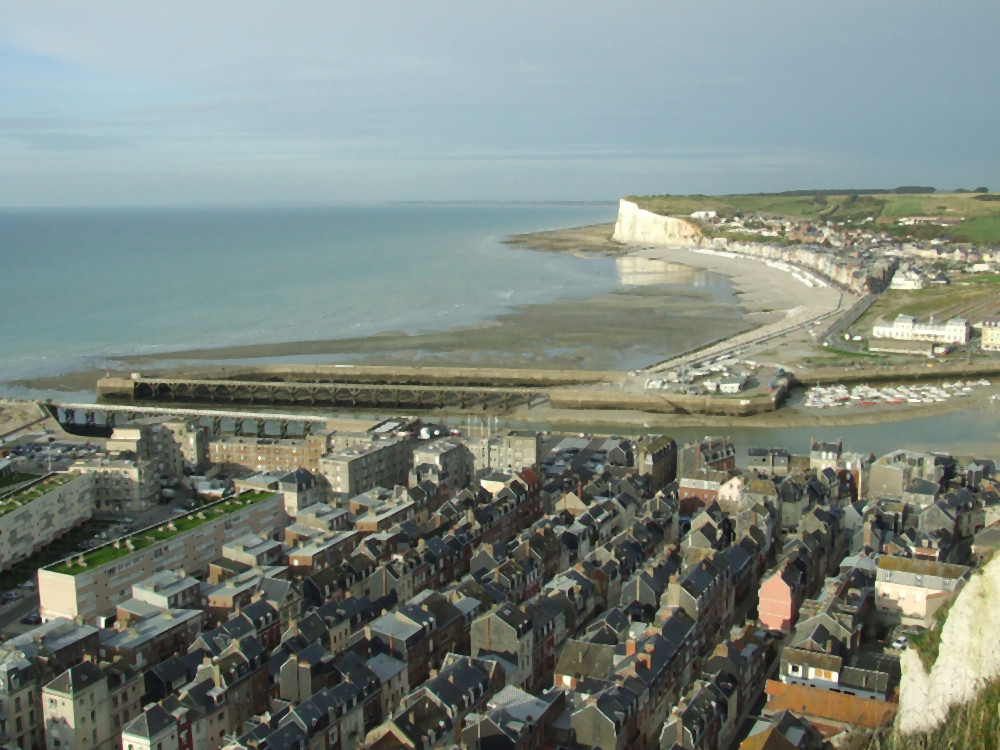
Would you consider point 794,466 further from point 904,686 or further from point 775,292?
point 775,292

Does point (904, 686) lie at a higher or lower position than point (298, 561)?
higher


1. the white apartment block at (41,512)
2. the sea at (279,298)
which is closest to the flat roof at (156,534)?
the white apartment block at (41,512)

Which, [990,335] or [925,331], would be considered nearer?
[990,335]

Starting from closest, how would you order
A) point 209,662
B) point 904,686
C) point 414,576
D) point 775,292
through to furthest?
1. point 904,686
2. point 209,662
3. point 414,576
4. point 775,292

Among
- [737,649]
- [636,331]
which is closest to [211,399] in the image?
[636,331]

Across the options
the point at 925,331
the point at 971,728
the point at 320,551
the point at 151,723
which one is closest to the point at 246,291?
the point at 925,331

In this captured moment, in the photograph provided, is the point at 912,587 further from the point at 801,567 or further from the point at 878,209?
the point at 878,209
